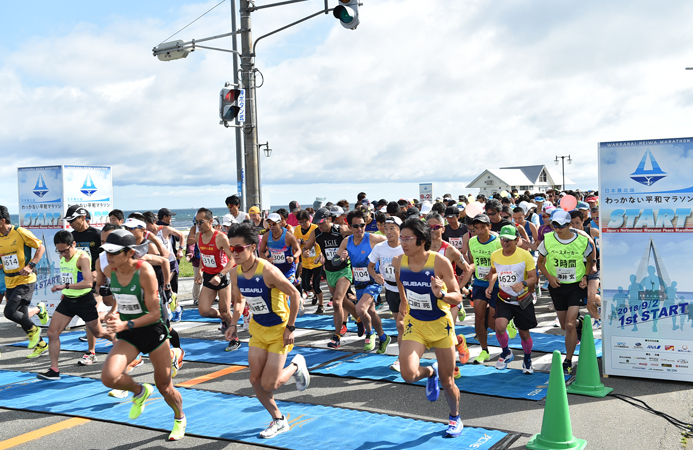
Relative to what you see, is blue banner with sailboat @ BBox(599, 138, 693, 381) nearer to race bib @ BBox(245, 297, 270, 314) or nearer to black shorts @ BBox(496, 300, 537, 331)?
black shorts @ BBox(496, 300, 537, 331)

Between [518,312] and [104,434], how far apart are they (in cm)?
484

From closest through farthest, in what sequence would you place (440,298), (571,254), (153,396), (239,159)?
(440,298) < (153,396) < (571,254) < (239,159)

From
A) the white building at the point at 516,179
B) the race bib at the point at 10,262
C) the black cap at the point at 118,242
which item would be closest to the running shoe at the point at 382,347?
the black cap at the point at 118,242

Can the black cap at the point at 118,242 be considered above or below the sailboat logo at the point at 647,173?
below

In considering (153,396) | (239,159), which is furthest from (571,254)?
(239,159)

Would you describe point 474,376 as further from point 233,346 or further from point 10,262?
point 10,262

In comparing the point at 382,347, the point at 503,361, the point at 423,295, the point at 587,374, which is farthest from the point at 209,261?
the point at 587,374

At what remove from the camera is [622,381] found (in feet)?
23.9

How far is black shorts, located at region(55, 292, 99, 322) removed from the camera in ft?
26.4

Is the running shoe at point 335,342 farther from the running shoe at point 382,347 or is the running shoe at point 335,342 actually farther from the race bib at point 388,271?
the race bib at point 388,271

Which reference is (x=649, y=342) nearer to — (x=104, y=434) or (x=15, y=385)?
(x=104, y=434)

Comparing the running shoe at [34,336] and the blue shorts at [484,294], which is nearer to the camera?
the blue shorts at [484,294]

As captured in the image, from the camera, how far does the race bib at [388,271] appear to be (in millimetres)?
8148

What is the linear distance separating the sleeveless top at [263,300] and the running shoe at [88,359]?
4.09 metres
